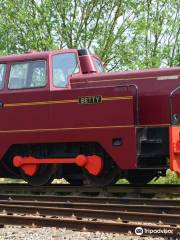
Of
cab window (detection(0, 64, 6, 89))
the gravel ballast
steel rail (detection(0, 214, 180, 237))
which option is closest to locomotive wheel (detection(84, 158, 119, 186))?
cab window (detection(0, 64, 6, 89))

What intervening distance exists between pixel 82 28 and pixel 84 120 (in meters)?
15.1

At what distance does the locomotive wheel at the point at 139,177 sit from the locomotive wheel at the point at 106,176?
65 centimetres

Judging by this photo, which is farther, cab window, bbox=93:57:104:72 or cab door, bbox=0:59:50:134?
cab window, bbox=93:57:104:72

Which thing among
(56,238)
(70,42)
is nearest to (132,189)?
(56,238)

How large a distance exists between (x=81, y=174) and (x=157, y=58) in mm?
16254

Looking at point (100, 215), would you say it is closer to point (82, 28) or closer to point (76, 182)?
point (76, 182)

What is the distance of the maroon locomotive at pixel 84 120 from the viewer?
1081 centimetres

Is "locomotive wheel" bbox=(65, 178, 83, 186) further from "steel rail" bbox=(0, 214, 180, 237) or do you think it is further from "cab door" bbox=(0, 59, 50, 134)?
"steel rail" bbox=(0, 214, 180, 237)

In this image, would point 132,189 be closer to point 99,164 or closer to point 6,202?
point 99,164

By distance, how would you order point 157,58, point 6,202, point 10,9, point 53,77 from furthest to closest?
point 157,58 → point 10,9 → point 53,77 → point 6,202

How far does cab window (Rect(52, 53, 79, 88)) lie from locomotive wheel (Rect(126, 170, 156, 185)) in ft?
7.78

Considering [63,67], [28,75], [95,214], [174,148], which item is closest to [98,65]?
[63,67]

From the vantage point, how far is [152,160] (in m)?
11.0

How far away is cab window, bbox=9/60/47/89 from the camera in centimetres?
1170
